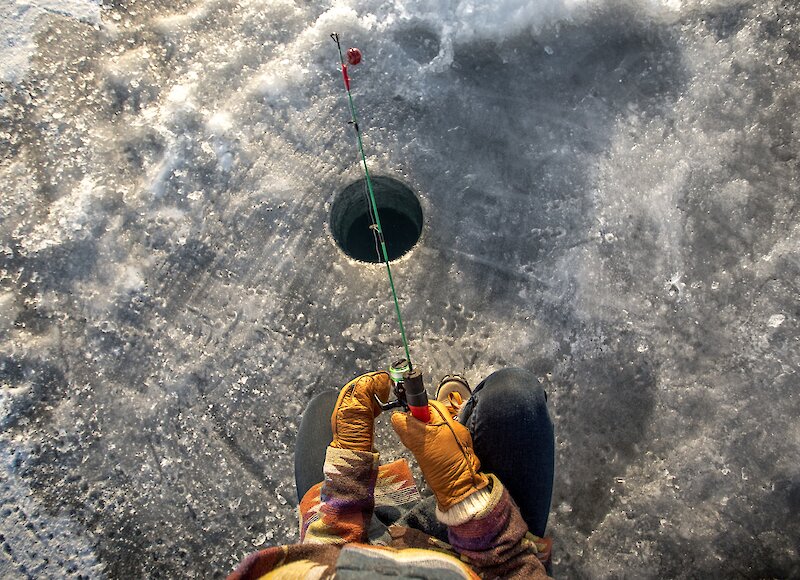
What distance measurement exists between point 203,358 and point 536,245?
148 centimetres

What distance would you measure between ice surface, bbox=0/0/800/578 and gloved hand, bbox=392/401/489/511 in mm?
575

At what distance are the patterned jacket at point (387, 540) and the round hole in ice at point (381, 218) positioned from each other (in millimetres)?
1095

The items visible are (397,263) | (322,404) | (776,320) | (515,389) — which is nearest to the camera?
(515,389)

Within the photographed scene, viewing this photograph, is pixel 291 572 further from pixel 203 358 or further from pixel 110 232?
pixel 110 232

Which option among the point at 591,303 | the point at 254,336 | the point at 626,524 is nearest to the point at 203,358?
the point at 254,336

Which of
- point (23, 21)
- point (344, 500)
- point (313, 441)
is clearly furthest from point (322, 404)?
point (23, 21)

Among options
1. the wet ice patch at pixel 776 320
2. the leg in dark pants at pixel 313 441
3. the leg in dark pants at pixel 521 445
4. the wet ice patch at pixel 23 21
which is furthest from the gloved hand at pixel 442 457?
the wet ice patch at pixel 23 21

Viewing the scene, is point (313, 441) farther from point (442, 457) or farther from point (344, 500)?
point (442, 457)

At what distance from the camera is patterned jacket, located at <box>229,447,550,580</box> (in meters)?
1.16

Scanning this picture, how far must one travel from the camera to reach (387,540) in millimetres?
1619

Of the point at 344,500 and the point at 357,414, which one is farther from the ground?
the point at 357,414

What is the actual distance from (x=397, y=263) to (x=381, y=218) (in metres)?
0.46

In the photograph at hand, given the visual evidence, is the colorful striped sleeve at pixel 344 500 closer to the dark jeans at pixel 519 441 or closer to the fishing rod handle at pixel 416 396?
the fishing rod handle at pixel 416 396

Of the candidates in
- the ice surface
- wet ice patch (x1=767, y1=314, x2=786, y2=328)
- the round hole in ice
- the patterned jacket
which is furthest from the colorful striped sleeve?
wet ice patch (x1=767, y1=314, x2=786, y2=328)
